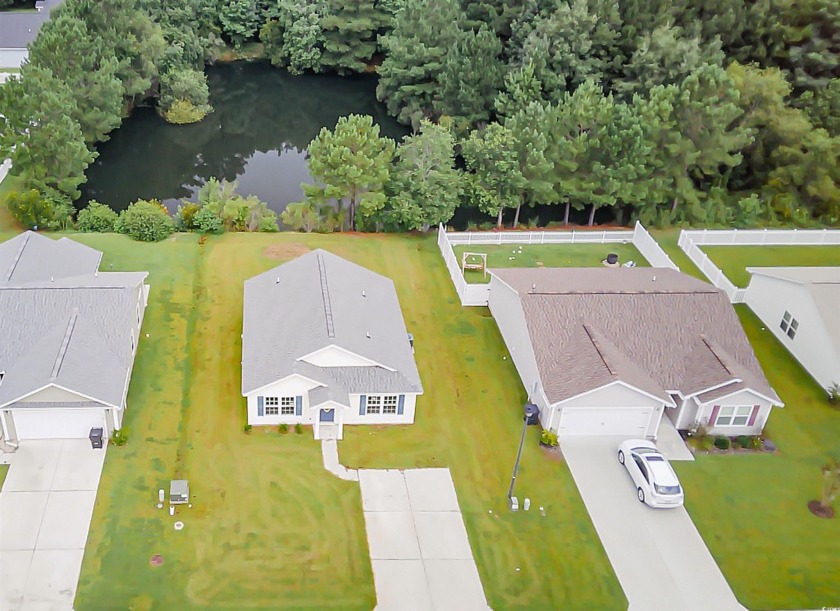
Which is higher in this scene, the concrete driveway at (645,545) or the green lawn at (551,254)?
the green lawn at (551,254)

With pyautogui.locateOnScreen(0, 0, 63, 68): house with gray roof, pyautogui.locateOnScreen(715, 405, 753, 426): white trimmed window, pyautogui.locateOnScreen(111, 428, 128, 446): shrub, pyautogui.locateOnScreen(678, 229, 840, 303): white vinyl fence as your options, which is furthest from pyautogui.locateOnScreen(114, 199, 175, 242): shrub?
pyautogui.locateOnScreen(0, 0, 63, 68): house with gray roof

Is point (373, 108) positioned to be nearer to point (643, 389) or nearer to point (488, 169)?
point (488, 169)

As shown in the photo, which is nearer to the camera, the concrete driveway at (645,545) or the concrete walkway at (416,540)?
the concrete walkway at (416,540)

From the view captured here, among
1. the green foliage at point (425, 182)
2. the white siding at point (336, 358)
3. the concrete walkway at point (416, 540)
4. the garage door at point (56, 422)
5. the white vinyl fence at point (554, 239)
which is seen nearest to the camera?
A: the concrete walkway at point (416, 540)

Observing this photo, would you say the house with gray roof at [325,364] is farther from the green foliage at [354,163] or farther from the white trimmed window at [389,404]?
the green foliage at [354,163]

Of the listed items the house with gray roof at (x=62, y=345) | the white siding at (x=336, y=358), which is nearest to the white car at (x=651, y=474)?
the white siding at (x=336, y=358)

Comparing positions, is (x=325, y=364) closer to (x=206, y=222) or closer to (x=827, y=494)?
(x=206, y=222)

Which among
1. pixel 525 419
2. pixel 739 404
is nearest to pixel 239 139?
pixel 525 419
